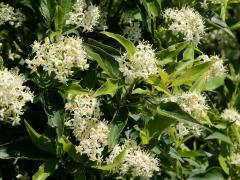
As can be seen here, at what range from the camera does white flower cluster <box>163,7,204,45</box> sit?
282cm

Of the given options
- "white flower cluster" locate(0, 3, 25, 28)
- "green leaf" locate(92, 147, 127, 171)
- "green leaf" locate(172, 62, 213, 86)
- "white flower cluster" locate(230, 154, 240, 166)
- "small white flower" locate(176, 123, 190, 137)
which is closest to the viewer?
"green leaf" locate(92, 147, 127, 171)

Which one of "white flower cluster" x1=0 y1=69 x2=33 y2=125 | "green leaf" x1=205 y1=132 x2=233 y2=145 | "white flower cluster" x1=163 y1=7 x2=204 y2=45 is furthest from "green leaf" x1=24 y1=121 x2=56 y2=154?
"green leaf" x1=205 y1=132 x2=233 y2=145

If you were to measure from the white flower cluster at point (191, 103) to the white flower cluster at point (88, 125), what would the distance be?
36cm

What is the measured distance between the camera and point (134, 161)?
252cm

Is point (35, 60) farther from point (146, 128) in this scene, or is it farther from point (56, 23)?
point (146, 128)

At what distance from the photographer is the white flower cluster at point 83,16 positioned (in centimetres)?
279

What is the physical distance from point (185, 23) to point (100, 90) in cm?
69

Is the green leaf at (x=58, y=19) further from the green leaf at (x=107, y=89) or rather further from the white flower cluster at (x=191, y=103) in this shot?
the white flower cluster at (x=191, y=103)

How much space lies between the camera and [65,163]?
2.67 meters

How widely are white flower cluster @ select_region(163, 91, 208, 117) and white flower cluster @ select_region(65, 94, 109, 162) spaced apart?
0.36m

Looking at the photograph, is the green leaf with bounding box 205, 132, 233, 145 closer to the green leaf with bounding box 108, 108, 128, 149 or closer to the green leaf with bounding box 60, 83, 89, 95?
the green leaf with bounding box 108, 108, 128, 149

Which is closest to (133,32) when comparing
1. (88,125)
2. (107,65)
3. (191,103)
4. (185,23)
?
(185,23)

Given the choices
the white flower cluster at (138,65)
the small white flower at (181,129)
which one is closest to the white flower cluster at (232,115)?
the small white flower at (181,129)

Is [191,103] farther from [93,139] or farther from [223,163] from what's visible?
[223,163]
